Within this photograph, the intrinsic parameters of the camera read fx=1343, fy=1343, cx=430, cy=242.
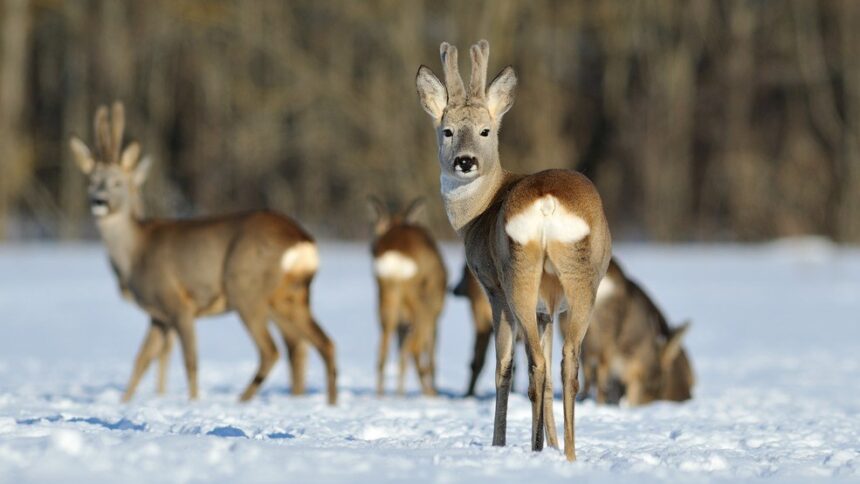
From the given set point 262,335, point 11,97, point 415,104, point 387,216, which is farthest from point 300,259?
point 11,97

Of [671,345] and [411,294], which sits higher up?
[411,294]

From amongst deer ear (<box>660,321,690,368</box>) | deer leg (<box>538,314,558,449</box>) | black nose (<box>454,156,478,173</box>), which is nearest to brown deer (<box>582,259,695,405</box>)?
deer ear (<box>660,321,690,368</box>)

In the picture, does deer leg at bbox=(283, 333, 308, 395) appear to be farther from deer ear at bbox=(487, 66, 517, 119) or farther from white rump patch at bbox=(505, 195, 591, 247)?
white rump patch at bbox=(505, 195, 591, 247)

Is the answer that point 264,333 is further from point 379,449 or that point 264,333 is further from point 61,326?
point 61,326

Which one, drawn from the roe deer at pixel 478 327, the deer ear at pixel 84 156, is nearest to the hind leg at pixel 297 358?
the roe deer at pixel 478 327

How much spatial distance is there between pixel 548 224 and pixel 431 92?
4.81ft

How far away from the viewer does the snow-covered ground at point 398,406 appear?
562 cm

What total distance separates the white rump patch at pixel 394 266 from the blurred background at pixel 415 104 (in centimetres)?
2124

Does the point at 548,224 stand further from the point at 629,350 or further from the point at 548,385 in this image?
the point at 629,350

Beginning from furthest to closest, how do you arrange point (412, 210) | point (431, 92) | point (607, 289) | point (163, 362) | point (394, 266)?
point (412, 210) → point (394, 266) → point (163, 362) → point (607, 289) → point (431, 92)

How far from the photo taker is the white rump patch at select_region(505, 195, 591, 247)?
6.51 m

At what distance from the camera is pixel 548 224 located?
6520 mm

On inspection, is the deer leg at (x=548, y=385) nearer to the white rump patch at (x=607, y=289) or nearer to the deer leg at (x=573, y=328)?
the deer leg at (x=573, y=328)

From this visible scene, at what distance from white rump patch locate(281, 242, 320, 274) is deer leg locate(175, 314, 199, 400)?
0.99 metres
